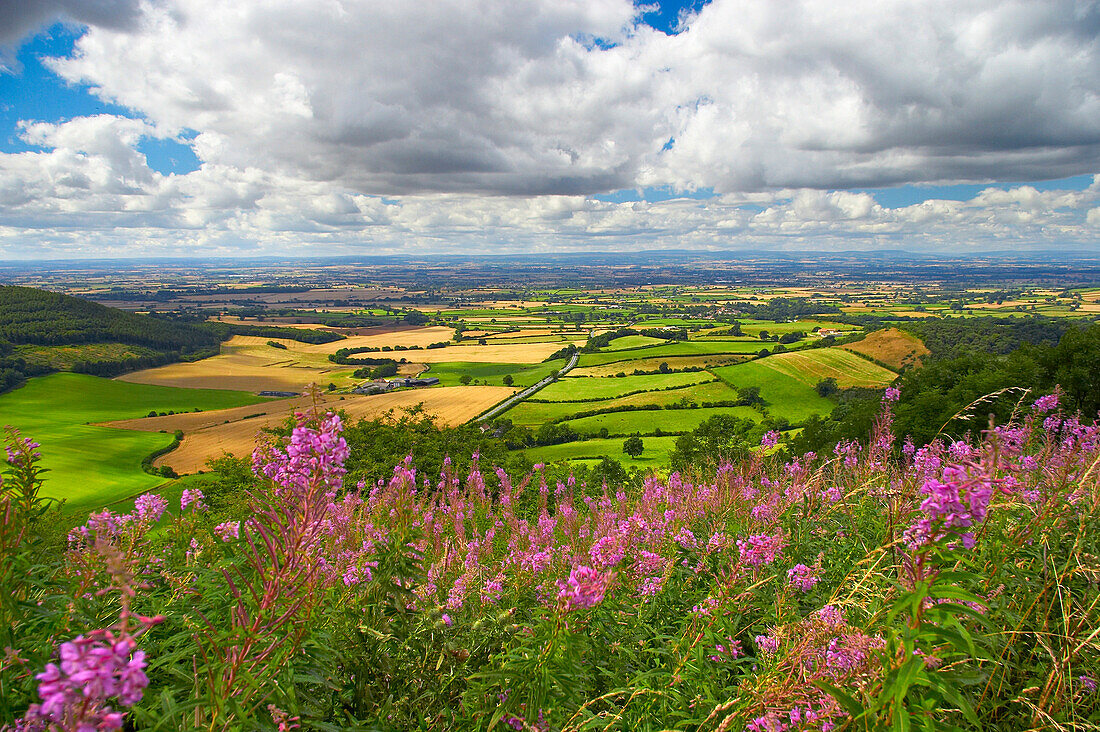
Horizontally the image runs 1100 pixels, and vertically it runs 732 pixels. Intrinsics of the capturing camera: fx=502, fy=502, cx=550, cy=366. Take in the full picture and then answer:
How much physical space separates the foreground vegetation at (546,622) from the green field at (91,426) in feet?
115

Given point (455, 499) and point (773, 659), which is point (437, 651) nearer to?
point (773, 659)

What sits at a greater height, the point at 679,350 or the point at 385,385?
the point at 679,350

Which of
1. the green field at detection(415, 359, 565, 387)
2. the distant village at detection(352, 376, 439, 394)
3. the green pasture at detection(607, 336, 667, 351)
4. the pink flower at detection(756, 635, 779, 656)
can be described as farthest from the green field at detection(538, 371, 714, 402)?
the pink flower at detection(756, 635, 779, 656)

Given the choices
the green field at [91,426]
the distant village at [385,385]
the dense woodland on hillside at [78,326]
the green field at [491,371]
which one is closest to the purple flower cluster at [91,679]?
the green field at [91,426]

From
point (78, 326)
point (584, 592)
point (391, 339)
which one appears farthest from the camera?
point (391, 339)

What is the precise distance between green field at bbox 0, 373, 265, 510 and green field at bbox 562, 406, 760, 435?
46.5 metres

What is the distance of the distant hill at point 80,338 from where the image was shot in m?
105

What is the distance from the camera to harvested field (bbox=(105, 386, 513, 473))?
55.1 m

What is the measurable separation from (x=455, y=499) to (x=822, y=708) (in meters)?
6.34

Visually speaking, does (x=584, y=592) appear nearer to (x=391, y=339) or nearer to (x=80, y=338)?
(x=391, y=339)

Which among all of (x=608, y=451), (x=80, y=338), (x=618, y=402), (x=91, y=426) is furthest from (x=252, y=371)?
(x=608, y=451)

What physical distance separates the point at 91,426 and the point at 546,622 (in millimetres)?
90609

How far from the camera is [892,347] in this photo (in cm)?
9794

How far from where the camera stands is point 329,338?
141125 millimetres
